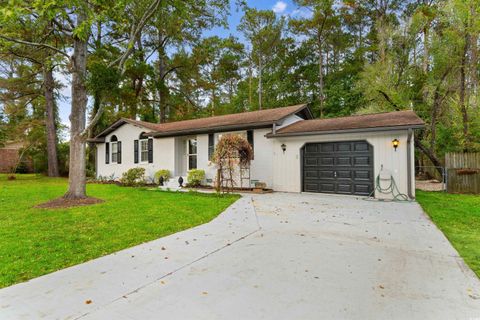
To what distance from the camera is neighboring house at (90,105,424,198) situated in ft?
30.0

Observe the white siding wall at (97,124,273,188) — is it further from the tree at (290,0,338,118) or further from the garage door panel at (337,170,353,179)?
the tree at (290,0,338,118)

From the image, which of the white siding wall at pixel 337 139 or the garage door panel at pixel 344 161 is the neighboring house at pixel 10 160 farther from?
the garage door panel at pixel 344 161

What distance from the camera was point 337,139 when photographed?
33.7 feet

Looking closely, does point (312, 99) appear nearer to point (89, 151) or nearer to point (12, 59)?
point (89, 151)

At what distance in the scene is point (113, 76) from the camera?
8852 millimetres

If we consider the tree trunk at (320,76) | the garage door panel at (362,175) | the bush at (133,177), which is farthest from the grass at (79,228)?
the tree trunk at (320,76)

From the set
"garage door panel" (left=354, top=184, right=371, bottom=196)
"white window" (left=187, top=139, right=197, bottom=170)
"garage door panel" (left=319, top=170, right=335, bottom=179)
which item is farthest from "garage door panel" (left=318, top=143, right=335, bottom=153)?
"white window" (left=187, top=139, right=197, bottom=170)

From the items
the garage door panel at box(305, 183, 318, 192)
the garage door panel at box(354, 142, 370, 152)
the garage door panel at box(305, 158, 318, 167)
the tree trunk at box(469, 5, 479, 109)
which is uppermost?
the tree trunk at box(469, 5, 479, 109)

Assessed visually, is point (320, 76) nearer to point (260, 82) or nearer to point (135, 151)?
point (260, 82)

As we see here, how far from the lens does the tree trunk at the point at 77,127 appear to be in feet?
29.7

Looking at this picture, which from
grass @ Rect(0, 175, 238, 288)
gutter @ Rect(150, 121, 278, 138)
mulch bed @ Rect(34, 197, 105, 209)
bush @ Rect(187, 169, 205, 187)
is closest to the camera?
grass @ Rect(0, 175, 238, 288)

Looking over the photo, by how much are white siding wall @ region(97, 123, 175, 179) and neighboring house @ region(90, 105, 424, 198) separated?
0.19 ft

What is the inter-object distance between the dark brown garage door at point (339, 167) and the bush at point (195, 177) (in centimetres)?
501

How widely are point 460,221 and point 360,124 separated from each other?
4.63 meters
